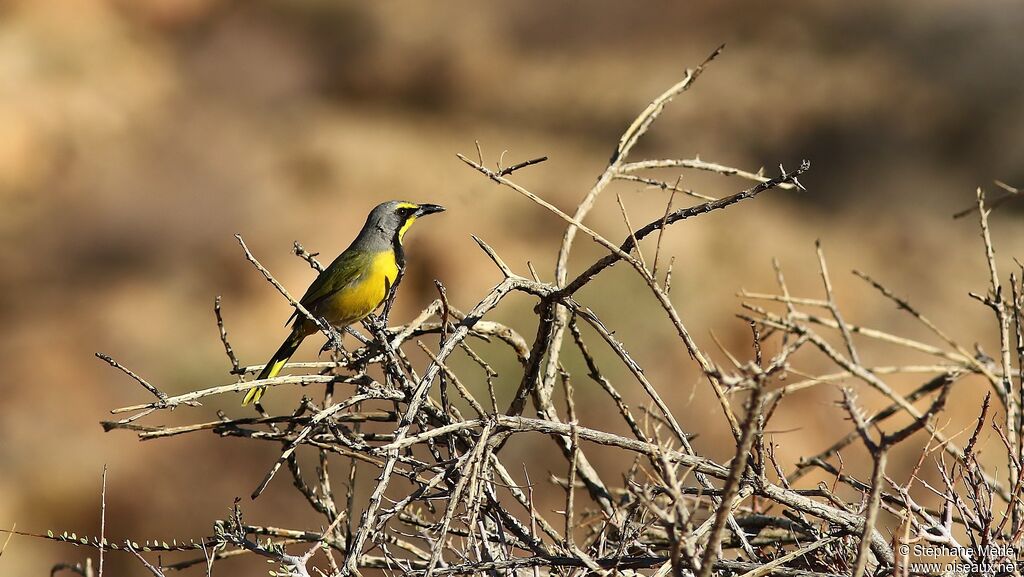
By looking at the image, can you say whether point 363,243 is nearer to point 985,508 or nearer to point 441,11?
point 985,508

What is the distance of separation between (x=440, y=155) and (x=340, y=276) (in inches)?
417

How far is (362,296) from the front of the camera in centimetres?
507

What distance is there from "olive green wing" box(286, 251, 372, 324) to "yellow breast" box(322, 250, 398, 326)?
0.03 metres

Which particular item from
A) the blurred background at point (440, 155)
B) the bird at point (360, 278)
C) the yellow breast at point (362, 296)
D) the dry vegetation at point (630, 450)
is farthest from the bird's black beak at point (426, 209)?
the blurred background at point (440, 155)

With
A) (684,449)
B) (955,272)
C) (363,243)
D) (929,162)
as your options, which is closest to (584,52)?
(929,162)

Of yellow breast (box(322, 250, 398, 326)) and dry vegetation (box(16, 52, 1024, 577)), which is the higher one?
yellow breast (box(322, 250, 398, 326))

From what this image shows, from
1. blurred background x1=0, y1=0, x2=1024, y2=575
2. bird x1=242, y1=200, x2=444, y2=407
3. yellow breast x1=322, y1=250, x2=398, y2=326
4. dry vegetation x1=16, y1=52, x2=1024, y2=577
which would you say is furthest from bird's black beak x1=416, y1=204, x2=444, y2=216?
blurred background x1=0, y1=0, x2=1024, y2=575

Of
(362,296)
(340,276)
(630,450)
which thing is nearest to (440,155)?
(340,276)

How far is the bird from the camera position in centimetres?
506

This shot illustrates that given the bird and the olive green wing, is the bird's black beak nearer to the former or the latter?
the bird

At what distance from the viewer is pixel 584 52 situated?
15953 millimetres

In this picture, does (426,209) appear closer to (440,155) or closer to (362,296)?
(362,296)

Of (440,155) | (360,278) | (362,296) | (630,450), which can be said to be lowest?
(630,450)

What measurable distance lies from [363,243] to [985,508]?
3.65 metres
